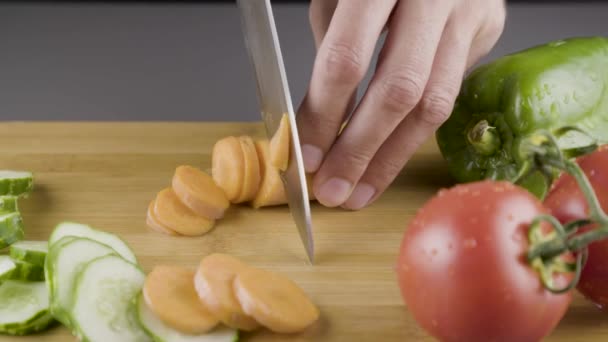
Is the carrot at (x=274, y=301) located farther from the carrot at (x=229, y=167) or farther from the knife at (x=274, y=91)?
the carrot at (x=229, y=167)

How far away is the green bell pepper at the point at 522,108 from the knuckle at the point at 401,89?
0.99 feet

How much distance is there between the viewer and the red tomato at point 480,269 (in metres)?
1.28

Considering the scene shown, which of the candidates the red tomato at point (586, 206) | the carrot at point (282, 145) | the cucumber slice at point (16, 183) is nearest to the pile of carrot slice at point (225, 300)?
the carrot at point (282, 145)

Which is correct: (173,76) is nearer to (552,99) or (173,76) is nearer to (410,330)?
(552,99)

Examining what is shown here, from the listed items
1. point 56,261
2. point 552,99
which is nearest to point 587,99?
point 552,99

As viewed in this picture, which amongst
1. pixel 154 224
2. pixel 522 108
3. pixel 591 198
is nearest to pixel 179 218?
pixel 154 224

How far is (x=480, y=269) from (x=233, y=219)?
2.82 feet

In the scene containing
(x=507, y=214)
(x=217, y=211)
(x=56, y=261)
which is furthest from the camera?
(x=217, y=211)

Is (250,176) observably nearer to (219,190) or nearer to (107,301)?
(219,190)

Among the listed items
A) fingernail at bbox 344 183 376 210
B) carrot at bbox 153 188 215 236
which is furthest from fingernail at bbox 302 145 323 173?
carrot at bbox 153 188 215 236

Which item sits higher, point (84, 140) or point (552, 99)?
point (552, 99)

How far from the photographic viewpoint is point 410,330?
1585 millimetres

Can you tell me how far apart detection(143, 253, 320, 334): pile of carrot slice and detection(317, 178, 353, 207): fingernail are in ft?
1.23

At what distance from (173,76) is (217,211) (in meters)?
1.33
